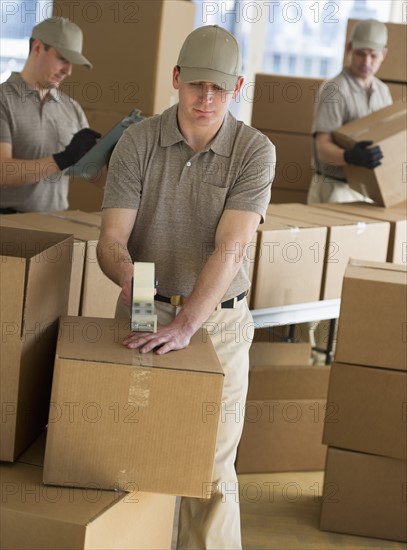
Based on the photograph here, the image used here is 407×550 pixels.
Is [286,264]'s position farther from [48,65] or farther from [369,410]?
[48,65]

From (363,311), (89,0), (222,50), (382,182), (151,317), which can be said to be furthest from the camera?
(89,0)

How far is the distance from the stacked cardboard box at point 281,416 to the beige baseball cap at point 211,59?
1493 mm

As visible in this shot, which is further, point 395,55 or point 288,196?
point 288,196

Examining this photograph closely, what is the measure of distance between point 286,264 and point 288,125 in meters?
1.96

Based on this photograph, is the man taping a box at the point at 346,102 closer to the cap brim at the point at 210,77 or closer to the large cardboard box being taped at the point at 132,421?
the cap brim at the point at 210,77

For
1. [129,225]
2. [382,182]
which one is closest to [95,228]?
[129,225]

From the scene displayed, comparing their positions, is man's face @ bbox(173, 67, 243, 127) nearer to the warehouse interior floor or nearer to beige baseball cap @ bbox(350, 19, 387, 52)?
the warehouse interior floor

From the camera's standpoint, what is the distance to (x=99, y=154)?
2.85 m

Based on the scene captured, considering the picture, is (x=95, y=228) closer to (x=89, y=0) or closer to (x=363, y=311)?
(x=363, y=311)

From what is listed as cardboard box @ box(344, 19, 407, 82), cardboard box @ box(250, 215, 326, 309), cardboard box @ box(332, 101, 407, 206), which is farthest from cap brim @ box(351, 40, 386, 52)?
cardboard box @ box(250, 215, 326, 309)

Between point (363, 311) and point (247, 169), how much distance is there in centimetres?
85

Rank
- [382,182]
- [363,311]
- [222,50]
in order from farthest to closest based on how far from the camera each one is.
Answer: [382,182], [363,311], [222,50]

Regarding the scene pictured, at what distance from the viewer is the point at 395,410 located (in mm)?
2738

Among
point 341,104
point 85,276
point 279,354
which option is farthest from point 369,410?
point 341,104
